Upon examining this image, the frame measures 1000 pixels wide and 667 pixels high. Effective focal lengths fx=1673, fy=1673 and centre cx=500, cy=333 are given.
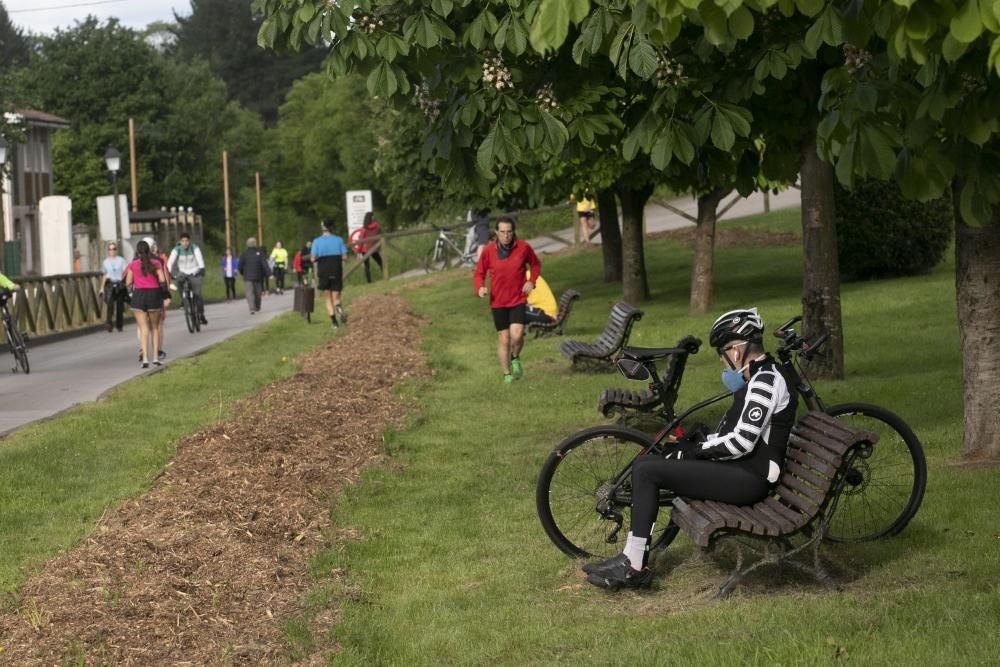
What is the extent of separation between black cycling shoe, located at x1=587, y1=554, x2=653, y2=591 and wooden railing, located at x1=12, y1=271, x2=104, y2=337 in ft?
83.6

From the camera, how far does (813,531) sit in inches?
301

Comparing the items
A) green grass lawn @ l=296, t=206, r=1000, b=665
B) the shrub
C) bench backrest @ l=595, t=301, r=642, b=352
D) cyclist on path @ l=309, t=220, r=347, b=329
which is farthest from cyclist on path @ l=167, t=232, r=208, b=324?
green grass lawn @ l=296, t=206, r=1000, b=665

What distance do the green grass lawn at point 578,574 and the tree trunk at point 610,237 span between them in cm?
1728

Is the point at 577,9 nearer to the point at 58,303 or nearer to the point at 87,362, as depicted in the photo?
the point at 87,362

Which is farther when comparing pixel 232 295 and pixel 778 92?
pixel 232 295

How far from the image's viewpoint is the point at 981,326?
10469 millimetres

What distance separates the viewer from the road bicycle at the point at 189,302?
106 ft

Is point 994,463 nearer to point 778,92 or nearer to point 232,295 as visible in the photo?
point 778,92

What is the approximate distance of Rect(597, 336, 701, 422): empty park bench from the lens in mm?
9227

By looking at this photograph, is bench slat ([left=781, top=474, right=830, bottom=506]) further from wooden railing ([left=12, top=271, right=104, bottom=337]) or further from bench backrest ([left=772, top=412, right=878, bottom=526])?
wooden railing ([left=12, top=271, right=104, bottom=337])

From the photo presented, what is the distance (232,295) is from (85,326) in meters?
19.1

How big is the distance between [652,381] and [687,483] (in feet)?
8.65

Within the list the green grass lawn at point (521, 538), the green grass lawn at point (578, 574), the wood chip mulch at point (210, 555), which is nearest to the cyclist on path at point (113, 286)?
the green grass lawn at point (521, 538)

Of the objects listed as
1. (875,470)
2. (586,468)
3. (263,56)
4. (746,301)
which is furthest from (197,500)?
(263,56)
